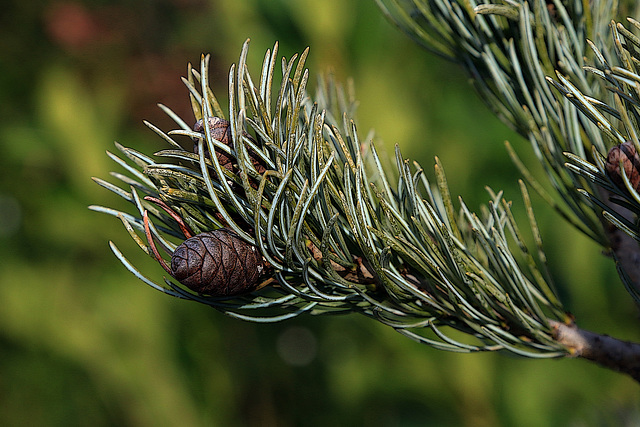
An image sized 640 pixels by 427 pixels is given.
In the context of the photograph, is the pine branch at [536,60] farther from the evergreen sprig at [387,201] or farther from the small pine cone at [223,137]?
the small pine cone at [223,137]

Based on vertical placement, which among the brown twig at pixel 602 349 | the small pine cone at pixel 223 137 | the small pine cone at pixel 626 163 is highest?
the small pine cone at pixel 223 137

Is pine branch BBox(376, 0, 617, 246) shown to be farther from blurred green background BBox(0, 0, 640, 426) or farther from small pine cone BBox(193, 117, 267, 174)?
blurred green background BBox(0, 0, 640, 426)

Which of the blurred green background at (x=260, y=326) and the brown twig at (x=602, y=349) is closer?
the brown twig at (x=602, y=349)

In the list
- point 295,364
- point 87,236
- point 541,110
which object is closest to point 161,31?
point 87,236

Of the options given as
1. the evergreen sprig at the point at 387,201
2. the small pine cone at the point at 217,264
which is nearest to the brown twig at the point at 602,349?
the evergreen sprig at the point at 387,201

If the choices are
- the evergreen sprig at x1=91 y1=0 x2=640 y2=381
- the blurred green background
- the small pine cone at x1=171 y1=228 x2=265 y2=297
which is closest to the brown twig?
the evergreen sprig at x1=91 y1=0 x2=640 y2=381

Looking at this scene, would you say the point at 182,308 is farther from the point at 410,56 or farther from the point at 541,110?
the point at 541,110
